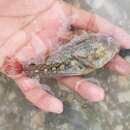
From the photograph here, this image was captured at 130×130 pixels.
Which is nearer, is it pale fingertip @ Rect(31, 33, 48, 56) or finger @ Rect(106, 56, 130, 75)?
finger @ Rect(106, 56, 130, 75)

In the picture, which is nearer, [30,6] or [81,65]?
[81,65]

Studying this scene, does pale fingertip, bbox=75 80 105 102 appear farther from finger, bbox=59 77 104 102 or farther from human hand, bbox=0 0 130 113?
human hand, bbox=0 0 130 113

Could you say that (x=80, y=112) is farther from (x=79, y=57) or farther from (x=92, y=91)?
(x=92, y=91)

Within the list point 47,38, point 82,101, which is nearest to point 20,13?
point 47,38

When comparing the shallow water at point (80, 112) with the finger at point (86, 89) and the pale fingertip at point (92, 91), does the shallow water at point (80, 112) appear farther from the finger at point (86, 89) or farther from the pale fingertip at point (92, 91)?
the pale fingertip at point (92, 91)

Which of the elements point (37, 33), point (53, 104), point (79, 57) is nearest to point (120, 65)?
point (79, 57)

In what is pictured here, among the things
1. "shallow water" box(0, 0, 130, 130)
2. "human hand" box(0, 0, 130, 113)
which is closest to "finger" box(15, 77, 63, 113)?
"human hand" box(0, 0, 130, 113)

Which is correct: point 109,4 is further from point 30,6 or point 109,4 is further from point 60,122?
point 60,122
